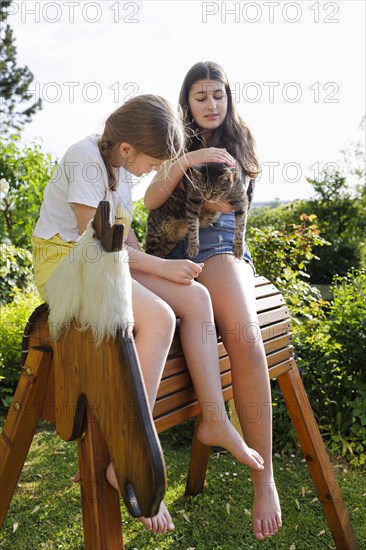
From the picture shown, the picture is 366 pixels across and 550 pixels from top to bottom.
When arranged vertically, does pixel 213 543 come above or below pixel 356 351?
below

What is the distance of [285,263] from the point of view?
14.6ft

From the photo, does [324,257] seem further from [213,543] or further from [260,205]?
[213,543]

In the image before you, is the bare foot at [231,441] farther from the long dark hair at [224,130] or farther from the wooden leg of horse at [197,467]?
the long dark hair at [224,130]

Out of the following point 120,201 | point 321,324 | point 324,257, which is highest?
point 120,201

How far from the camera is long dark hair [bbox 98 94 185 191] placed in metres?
1.90

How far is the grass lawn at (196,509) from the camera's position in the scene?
2488 mm

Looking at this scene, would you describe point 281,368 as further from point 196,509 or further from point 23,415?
point 23,415

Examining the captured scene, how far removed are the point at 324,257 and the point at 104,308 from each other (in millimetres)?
7815

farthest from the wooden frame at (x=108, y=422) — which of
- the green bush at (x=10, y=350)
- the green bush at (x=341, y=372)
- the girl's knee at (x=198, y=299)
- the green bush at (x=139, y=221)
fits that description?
the green bush at (x=139, y=221)

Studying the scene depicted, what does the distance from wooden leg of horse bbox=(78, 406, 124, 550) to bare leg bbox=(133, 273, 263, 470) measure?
0.42m

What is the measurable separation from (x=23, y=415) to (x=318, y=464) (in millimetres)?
1382

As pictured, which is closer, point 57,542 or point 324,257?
point 57,542

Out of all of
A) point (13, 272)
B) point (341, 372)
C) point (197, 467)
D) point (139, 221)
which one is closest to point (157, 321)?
point (197, 467)

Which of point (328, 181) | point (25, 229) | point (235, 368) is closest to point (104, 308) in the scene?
point (235, 368)
